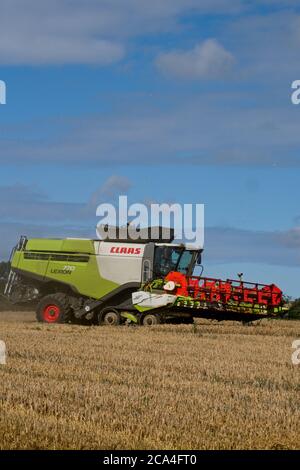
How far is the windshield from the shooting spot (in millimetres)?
23188

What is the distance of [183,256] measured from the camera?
77.3 ft

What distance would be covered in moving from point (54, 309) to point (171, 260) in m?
3.63

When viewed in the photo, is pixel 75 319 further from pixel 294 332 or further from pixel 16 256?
pixel 294 332

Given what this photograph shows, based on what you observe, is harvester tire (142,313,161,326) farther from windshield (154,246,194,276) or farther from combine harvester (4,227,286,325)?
windshield (154,246,194,276)

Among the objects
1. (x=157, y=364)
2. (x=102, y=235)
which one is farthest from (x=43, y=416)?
(x=102, y=235)

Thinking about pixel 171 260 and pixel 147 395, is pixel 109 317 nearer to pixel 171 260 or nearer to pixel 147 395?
pixel 171 260

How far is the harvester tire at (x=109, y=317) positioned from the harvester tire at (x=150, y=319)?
79 centimetres

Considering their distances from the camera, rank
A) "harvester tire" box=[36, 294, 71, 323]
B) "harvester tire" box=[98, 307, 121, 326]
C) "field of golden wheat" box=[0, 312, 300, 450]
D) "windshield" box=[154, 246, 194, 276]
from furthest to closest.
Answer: "harvester tire" box=[36, 294, 71, 323] < "harvester tire" box=[98, 307, 121, 326] < "windshield" box=[154, 246, 194, 276] < "field of golden wheat" box=[0, 312, 300, 450]

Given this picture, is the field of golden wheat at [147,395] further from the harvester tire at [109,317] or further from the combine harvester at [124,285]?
the harvester tire at [109,317]

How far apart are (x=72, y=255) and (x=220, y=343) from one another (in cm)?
794

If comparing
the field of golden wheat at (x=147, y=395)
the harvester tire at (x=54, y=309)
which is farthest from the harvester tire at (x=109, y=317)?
the field of golden wheat at (x=147, y=395)

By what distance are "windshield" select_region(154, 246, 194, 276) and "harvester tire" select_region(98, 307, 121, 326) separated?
1.67 m

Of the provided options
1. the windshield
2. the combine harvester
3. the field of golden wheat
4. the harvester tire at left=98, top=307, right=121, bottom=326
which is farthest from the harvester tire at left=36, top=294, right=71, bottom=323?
the field of golden wheat

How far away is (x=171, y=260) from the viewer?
23.4m
